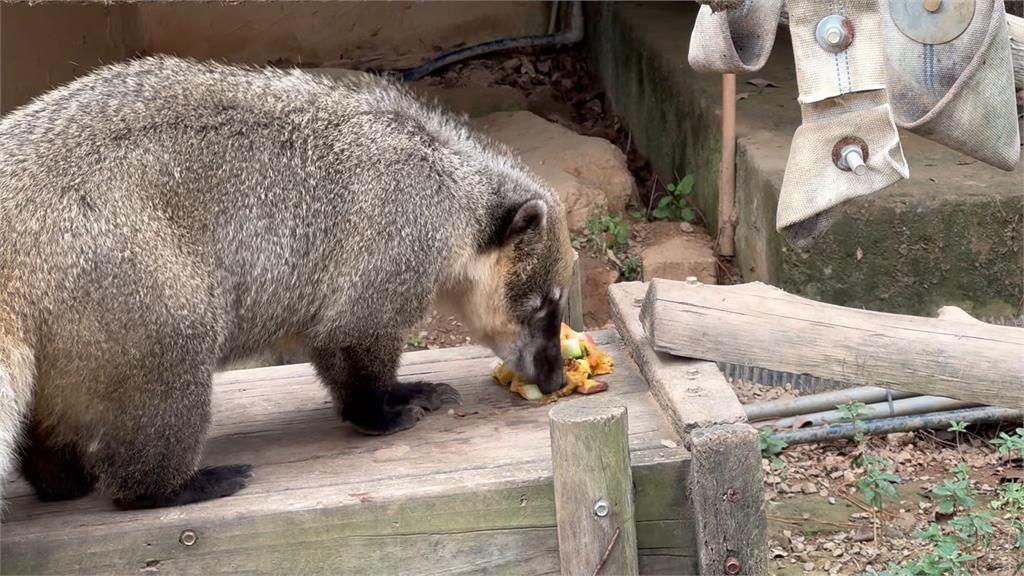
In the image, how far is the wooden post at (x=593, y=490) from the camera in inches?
130

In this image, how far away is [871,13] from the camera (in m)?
2.91

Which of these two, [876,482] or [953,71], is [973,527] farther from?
[953,71]

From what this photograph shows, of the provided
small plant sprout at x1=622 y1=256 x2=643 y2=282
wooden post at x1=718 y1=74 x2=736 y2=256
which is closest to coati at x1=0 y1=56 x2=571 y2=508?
wooden post at x1=718 y1=74 x2=736 y2=256

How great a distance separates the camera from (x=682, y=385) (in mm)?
3764

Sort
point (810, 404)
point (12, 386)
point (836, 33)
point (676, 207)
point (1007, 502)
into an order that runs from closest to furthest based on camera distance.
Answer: point (836, 33) < point (12, 386) < point (1007, 502) < point (810, 404) < point (676, 207)

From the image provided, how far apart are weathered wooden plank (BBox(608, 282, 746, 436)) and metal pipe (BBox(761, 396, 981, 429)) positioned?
1.67 metres

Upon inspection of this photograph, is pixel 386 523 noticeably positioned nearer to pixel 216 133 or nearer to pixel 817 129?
pixel 216 133

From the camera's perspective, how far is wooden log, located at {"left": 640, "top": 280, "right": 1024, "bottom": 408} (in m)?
3.68

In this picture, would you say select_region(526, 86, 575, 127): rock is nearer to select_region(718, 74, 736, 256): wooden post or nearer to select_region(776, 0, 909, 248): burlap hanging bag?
select_region(718, 74, 736, 256): wooden post

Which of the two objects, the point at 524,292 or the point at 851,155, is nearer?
the point at 851,155

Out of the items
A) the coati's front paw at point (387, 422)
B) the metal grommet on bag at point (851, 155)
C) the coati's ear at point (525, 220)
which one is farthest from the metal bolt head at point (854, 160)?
the coati's front paw at point (387, 422)

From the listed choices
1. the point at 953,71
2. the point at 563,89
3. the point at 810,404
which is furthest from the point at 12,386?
the point at 563,89

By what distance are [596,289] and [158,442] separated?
4.14m

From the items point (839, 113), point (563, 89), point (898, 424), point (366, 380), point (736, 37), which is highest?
point (736, 37)
